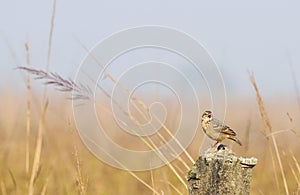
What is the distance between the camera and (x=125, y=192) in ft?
21.1

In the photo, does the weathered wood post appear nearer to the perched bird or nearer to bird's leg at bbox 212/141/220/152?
bird's leg at bbox 212/141/220/152

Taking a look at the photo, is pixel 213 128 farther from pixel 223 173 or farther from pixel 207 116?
pixel 223 173

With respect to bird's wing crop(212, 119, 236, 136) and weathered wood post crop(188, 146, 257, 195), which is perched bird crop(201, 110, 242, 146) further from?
weathered wood post crop(188, 146, 257, 195)

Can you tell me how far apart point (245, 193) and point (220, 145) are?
20 cm

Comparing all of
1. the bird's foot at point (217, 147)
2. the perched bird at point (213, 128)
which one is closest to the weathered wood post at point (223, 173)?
the bird's foot at point (217, 147)

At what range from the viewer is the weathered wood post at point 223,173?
85.5 inches

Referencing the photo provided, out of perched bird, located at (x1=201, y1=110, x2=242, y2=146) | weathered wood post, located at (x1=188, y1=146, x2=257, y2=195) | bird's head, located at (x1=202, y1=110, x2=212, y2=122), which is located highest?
bird's head, located at (x1=202, y1=110, x2=212, y2=122)

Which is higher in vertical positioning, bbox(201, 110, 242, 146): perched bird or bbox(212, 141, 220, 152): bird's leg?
bbox(201, 110, 242, 146): perched bird

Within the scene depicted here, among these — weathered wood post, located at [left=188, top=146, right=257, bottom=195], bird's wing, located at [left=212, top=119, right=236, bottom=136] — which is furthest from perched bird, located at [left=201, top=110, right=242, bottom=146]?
weathered wood post, located at [left=188, top=146, right=257, bottom=195]

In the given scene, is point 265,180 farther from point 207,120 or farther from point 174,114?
point 207,120

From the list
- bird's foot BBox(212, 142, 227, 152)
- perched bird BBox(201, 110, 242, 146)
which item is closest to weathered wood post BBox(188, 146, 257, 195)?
bird's foot BBox(212, 142, 227, 152)

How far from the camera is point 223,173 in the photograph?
2.17 metres

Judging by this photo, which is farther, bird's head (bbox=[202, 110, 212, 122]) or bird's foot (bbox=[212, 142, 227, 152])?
bird's head (bbox=[202, 110, 212, 122])

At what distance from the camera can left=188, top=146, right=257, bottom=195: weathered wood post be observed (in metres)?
2.17
